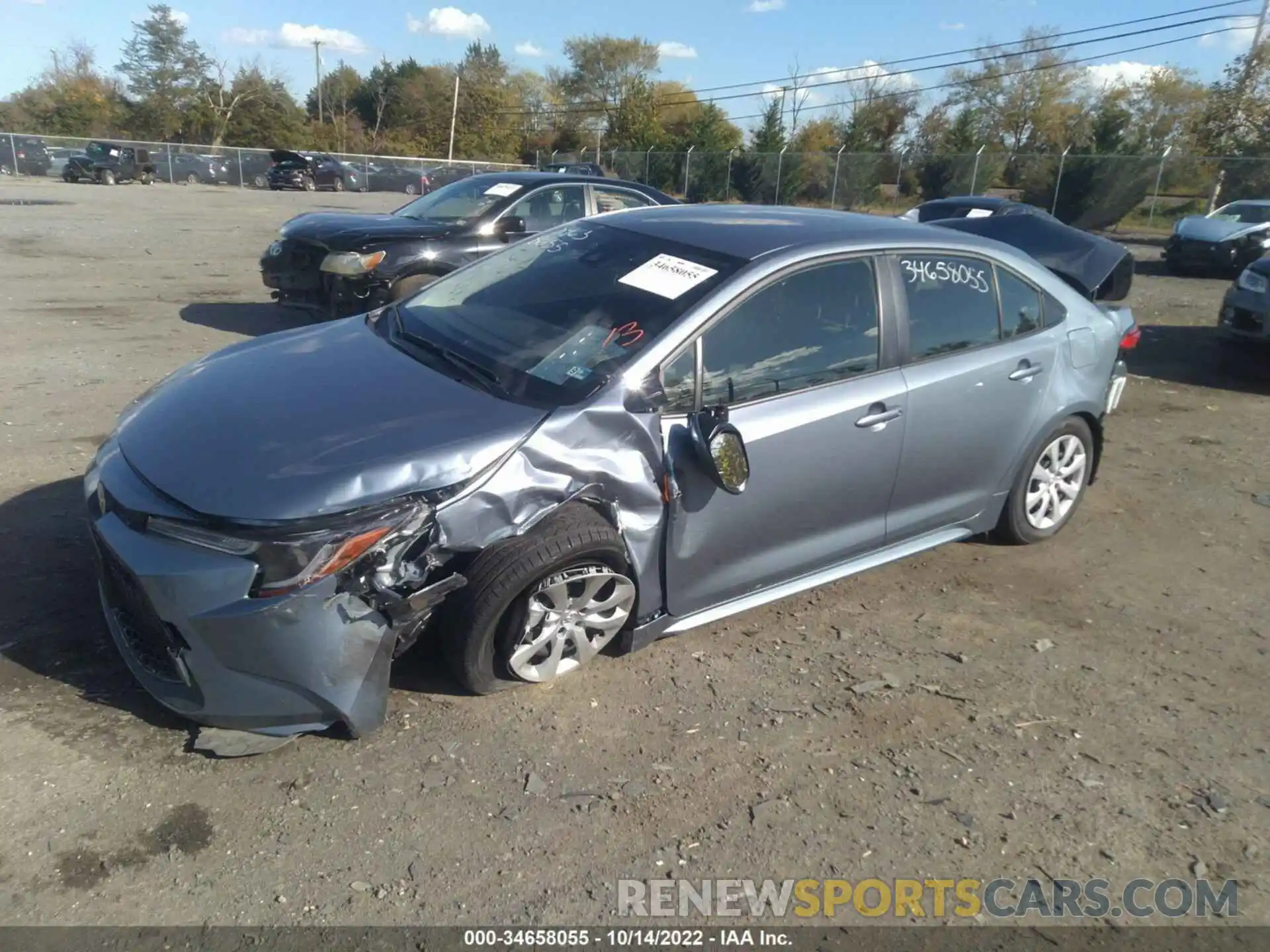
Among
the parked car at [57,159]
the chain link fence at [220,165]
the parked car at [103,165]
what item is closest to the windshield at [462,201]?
the chain link fence at [220,165]

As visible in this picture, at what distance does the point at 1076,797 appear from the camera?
320 centimetres

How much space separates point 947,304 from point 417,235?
17.6 ft

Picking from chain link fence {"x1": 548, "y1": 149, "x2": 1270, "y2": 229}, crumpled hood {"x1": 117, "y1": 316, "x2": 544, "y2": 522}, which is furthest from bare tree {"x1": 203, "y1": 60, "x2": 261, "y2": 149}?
crumpled hood {"x1": 117, "y1": 316, "x2": 544, "y2": 522}

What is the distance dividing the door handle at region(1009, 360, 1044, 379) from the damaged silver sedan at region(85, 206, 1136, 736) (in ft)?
0.04

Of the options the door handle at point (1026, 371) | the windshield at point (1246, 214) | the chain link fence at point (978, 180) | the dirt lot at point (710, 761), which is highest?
the chain link fence at point (978, 180)

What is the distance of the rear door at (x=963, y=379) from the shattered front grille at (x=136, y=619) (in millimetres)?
2923

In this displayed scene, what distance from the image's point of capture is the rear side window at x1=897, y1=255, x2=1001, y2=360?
424cm

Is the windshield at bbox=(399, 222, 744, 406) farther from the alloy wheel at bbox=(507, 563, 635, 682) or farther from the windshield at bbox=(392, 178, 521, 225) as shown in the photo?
the windshield at bbox=(392, 178, 521, 225)

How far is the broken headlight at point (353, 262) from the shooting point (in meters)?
8.03

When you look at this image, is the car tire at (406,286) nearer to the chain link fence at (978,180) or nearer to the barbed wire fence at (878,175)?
the barbed wire fence at (878,175)

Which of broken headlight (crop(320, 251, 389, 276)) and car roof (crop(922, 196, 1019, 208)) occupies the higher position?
car roof (crop(922, 196, 1019, 208))

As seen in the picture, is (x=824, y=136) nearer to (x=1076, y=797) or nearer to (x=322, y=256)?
(x=322, y=256)

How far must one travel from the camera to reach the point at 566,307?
154 inches

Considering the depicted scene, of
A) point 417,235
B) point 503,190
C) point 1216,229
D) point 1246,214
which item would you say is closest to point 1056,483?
point 417,235
